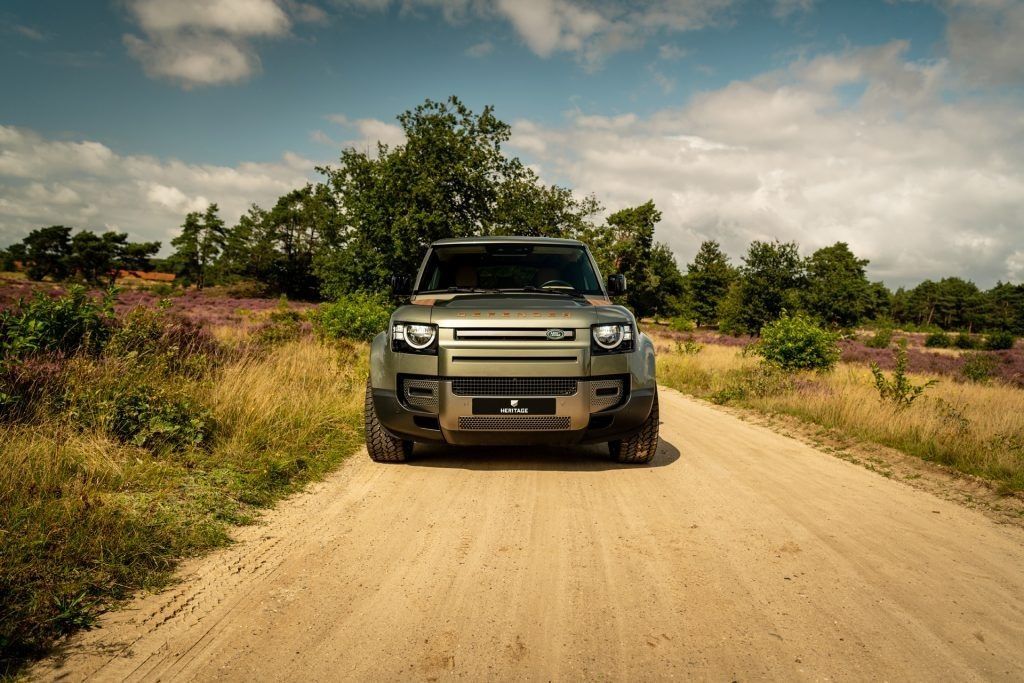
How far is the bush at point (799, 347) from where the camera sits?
12203 millimetres

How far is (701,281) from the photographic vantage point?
53.8 meters

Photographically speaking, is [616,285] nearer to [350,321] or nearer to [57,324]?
[57,324]

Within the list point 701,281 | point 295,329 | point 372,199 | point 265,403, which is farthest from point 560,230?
point 701,281

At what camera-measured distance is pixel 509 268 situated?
18.0 feet

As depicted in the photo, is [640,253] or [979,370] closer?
[979,370]

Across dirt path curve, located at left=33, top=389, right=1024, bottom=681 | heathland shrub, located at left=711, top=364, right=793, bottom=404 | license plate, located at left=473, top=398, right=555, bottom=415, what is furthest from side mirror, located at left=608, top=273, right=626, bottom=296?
heathland shrub, located at left=711, top=364, right=793, bottom=404

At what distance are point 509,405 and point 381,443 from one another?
1.36 metres

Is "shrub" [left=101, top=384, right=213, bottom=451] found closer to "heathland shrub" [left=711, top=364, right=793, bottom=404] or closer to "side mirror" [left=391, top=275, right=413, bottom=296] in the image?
"side mirror" [left=391, top=275, right=413, bottom=296]

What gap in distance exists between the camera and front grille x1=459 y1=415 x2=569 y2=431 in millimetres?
3977

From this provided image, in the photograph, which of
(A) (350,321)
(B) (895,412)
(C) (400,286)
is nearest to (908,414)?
(B) (895,412)

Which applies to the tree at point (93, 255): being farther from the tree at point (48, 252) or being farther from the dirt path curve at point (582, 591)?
the dirt path curve at point (582, 591)

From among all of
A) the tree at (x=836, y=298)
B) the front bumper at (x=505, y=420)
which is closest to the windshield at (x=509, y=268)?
the front bumper at (x=505, y=420)

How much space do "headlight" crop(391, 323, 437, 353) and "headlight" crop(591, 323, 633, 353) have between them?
1217 millimetres

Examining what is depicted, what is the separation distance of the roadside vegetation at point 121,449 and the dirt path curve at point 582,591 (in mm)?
223
